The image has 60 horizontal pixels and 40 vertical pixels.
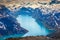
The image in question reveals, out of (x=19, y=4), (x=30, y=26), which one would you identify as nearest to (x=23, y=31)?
(x=30, y=26)

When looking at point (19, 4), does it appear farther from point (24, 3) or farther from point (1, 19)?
point (1, 19)

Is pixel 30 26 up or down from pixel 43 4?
down

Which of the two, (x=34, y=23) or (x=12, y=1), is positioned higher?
(x=12, y=1)

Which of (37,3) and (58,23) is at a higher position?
(37,3)

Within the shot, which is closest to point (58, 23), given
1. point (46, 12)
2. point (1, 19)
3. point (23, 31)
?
point (46, 12)

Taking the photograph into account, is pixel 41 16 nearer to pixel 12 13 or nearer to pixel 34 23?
pixel 34 23

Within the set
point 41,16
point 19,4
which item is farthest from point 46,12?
point 19,4

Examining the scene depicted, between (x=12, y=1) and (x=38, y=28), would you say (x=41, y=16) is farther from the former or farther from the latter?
(x=12, y=1)
